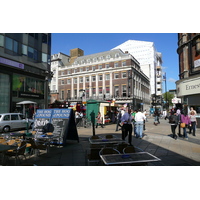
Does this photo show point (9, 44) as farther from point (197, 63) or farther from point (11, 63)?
point (197, 63)

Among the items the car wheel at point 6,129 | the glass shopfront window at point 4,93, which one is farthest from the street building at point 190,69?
the glass shopfront window at point 4,93

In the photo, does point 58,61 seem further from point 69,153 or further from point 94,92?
point 69,153

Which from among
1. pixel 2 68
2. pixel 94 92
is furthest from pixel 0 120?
pixel 94 92

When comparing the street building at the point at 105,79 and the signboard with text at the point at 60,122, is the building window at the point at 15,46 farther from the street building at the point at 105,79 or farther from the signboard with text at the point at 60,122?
the street building at the point at 105,79

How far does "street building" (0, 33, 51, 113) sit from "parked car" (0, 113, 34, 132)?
15.8 feet

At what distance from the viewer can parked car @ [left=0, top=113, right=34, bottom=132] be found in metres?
13.8

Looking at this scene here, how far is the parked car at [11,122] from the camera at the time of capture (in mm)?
13788

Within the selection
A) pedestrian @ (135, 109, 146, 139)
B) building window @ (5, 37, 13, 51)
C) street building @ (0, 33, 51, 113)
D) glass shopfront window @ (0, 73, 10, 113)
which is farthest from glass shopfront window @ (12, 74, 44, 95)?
pedestrian @ (135, 109, 146, 139)

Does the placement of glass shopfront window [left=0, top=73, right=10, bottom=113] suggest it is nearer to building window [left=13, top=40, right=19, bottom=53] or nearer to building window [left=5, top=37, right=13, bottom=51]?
building window [left=5, top=37, right=13, bottom=51]

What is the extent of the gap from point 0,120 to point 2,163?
31.1ft

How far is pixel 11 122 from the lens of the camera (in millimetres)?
14414

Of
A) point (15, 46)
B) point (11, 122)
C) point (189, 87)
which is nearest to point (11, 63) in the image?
point (15, 46)

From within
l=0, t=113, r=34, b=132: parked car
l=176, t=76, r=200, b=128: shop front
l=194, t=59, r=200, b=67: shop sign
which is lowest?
l=0, t=113, r=34, b=132: parked car

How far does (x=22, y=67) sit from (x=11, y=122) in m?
10.7
